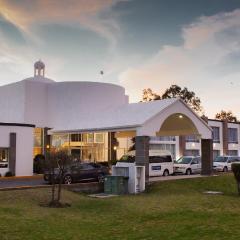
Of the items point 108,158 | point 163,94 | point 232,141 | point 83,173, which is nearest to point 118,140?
point 108,158

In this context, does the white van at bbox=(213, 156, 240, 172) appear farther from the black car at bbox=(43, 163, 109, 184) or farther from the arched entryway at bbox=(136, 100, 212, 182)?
the black car at bbox=(43, 163, 109, 184)

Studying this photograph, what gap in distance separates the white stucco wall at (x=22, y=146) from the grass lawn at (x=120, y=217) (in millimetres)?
11959

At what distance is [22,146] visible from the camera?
120ft

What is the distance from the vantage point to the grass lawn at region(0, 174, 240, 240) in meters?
13.8

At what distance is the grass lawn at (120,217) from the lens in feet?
45.3

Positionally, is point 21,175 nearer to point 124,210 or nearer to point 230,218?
point 124,210

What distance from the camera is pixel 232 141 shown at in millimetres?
67250

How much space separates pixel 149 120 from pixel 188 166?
12251mm

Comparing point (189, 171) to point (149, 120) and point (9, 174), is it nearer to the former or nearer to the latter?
point (149, 120)

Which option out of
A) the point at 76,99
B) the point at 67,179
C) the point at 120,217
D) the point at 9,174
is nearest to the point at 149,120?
the point at 67,179

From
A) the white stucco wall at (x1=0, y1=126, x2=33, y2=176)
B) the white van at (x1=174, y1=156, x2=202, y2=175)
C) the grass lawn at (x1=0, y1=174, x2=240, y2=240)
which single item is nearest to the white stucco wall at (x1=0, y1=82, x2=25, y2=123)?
the white stucco wall at (x1=0, y1=126, x2=33, y2=176)

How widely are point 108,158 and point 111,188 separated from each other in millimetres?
17934

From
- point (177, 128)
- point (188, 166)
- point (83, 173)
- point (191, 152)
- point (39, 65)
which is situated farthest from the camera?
point (191, 152)

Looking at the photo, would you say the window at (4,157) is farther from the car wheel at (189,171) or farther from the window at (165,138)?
the window at (165,138)
